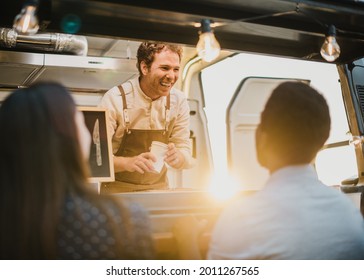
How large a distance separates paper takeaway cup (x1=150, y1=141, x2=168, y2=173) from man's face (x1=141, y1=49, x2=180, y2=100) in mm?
594

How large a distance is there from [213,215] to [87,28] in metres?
1.07

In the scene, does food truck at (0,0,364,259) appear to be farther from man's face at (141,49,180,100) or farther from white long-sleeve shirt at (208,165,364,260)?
man's face at (141,49,180,100)

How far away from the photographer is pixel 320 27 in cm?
219

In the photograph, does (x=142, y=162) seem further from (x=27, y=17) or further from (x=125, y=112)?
(x=27, y=17)

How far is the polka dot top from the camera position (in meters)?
1.04

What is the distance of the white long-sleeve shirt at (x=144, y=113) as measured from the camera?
2.75 meters

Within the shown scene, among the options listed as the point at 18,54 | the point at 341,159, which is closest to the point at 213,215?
the point at 341,159

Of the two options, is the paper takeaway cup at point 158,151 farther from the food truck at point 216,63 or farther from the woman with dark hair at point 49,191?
the woman with dark hair at point 49,191

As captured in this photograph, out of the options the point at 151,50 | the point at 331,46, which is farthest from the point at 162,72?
the point at 331,46

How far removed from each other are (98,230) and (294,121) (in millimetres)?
653

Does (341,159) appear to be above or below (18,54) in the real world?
below

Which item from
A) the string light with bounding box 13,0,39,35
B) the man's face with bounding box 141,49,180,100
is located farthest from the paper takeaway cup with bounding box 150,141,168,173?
the string light with bounding box 13,0,39,35
